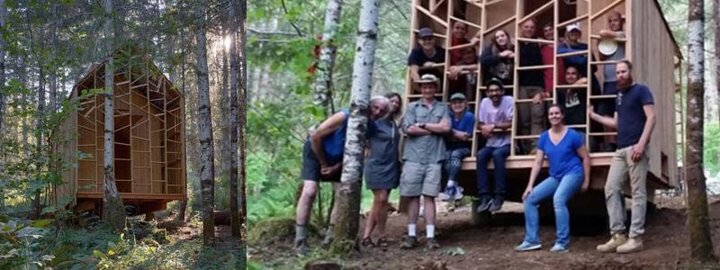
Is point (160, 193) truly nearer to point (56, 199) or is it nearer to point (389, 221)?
point (56, 199)

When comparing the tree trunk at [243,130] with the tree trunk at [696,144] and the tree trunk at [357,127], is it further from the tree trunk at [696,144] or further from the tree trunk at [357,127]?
the tree trunk at [696,144]

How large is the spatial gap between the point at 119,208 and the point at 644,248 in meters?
1.86

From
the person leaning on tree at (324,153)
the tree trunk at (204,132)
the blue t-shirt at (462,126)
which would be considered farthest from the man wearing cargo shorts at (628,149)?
the tree trunk at (204,132)

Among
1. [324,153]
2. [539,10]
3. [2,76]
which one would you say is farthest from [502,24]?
[2,76]

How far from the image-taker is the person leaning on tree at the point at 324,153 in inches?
96.2

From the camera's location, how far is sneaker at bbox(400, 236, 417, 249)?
2656 millimetres

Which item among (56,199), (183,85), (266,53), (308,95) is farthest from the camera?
(56,199)

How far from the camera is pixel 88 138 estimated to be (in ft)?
9.56

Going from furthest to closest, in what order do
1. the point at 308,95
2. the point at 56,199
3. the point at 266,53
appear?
1. the point at 56,199
2. the point at 266,53
3. the point at 308,95

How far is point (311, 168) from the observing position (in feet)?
8.06

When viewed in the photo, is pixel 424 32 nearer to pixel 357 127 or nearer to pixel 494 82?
pixel 494 82

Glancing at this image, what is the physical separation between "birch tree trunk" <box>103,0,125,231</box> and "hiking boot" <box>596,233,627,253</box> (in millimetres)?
1715

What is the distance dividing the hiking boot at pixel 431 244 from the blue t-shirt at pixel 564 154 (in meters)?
0.47

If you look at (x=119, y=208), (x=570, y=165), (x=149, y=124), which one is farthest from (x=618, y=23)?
(x=119, y=208)
